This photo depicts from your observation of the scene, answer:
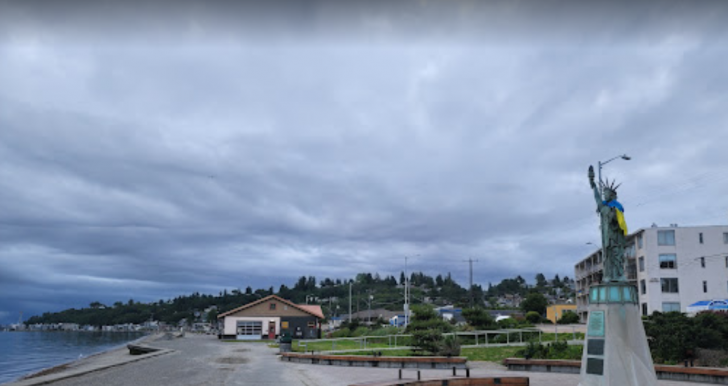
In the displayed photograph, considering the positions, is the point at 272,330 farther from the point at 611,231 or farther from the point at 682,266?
the point at 611,231

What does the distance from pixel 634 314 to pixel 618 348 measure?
0.91 m

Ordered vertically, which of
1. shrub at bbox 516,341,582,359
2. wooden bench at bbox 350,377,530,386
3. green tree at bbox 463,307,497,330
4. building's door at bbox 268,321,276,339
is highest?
wooden bench at bbox 350,377,530,386

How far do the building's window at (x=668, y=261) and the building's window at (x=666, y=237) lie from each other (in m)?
1.15

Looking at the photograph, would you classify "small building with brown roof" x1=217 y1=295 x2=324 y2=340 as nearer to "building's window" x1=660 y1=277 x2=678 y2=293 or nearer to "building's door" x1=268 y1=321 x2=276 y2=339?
"building's door" x1=268 y1=321 x2=276 y2=339

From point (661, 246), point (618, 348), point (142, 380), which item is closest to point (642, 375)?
point (618, 348)

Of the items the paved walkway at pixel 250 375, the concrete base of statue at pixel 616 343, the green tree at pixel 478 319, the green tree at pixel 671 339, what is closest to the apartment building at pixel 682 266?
the green tree at pixel 478 319

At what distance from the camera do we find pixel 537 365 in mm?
17312

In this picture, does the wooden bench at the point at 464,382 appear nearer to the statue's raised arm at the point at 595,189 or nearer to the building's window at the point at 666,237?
the statue's raised arm at the point at 595,189

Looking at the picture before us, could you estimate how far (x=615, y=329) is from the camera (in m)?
11.9

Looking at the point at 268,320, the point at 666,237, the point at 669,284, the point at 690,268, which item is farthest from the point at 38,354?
the point at 690,268

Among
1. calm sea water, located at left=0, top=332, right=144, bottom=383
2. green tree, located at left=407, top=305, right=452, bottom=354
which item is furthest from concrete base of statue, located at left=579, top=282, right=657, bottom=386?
calm sea water, located at left=0, top=332, right=144, bottom=383

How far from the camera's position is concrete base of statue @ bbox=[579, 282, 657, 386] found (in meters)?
11.5

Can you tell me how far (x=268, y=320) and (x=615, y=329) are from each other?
48.1m

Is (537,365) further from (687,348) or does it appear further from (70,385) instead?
(70,385)
